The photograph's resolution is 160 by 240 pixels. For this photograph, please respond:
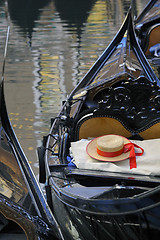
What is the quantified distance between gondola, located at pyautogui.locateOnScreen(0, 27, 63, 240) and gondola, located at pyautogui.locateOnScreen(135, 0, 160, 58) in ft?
3.34

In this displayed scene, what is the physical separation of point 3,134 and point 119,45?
2.29 feet

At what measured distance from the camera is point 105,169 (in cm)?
139

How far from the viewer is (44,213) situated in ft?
5.23

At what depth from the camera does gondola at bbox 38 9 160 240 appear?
1.15m

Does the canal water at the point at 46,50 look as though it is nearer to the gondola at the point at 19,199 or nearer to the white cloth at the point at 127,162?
the gondola at the point at 19,199

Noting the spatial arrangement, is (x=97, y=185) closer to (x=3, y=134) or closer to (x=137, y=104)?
(x=137, y=104)

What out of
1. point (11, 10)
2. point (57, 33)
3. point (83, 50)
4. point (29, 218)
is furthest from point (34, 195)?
point (11, 10)

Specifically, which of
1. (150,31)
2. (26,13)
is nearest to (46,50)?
(150,31)

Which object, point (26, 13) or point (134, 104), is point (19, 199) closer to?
point (134, 104)

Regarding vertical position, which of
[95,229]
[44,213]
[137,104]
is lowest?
[44,213]

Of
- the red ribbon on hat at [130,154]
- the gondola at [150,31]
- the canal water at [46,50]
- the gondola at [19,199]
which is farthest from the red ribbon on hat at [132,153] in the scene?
the gondola at [150,31]

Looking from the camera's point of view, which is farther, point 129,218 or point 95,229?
point 95,229

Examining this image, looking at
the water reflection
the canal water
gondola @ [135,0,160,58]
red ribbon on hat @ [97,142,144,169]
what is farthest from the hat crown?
the water reflection

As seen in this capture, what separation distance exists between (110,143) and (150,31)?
1.29 meters
